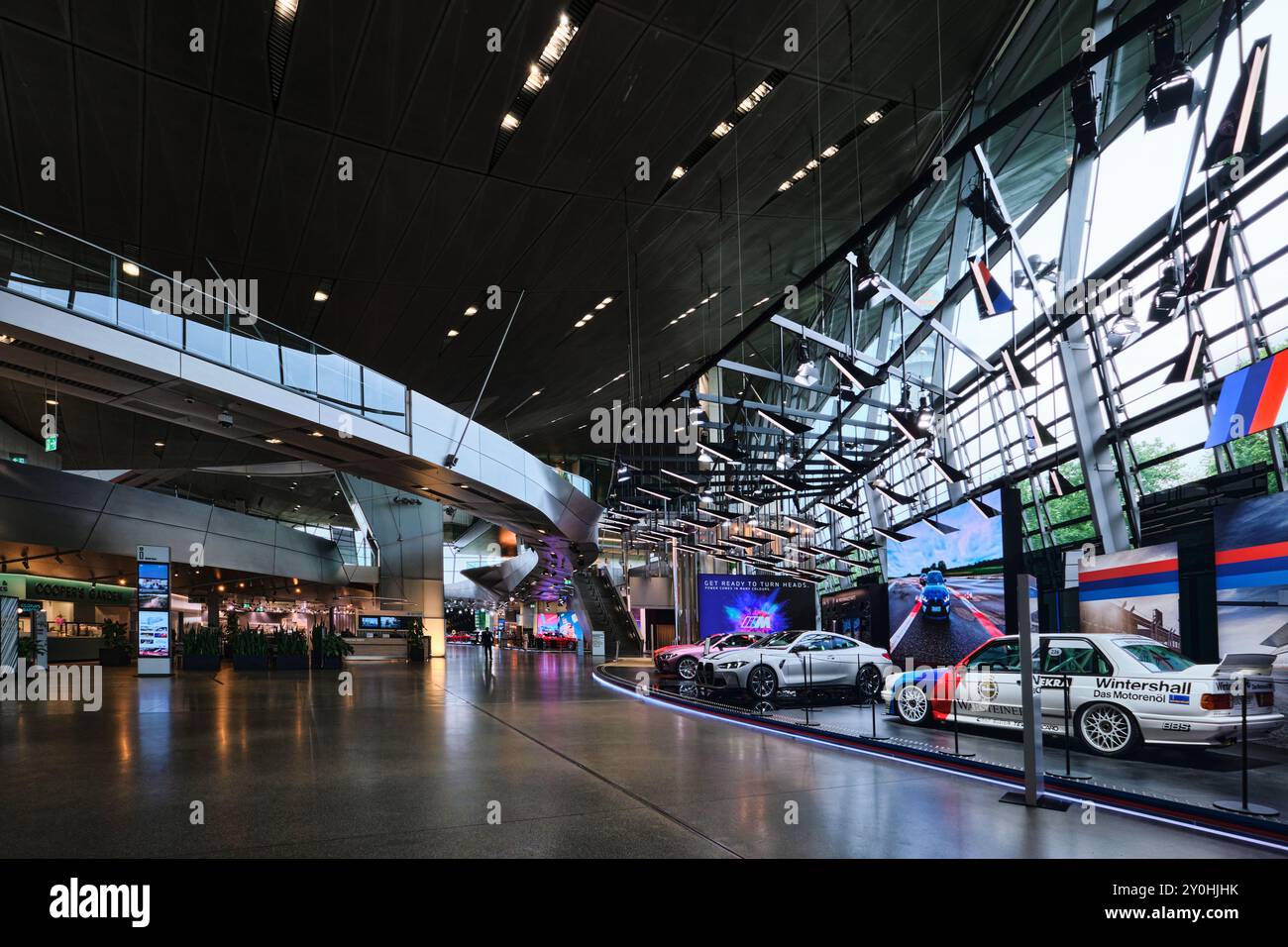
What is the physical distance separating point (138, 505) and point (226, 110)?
921 inches

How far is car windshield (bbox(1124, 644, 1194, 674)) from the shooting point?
352 inches

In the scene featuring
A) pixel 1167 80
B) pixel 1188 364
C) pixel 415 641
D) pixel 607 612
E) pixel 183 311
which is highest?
pixel 1167 80

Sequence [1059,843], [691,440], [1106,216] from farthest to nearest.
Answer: [691,440] < [1106,216] < [1059,843]

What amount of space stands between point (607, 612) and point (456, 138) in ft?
113

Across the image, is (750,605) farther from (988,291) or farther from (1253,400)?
(1253,400)

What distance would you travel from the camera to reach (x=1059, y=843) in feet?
18.3

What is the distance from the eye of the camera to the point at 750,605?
23297 millimetres

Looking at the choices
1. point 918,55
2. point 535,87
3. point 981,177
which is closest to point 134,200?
point 535,87

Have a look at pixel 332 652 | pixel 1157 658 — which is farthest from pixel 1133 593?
pixel 332 652

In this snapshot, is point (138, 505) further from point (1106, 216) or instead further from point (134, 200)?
point (1106, 216)

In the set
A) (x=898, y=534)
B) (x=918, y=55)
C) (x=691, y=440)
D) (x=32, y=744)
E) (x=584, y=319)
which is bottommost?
(x=32, y=744)

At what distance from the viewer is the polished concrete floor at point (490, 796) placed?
5520mm

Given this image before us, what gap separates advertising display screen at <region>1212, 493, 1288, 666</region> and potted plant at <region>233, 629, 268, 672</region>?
1112 inches

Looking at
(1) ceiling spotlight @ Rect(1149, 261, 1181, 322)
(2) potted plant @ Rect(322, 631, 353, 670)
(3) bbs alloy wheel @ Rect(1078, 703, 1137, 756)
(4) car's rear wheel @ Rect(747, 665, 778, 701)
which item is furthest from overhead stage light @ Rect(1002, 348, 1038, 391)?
(2) potted plant @ Rect(322, 631, 353, 670)
